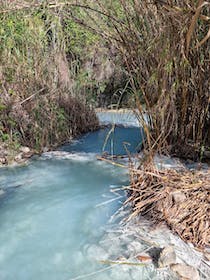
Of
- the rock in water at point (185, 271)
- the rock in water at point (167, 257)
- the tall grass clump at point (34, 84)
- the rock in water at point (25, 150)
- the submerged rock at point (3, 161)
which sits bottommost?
the rock in water at point (185, 271)

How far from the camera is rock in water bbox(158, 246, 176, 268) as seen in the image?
4.96 ft

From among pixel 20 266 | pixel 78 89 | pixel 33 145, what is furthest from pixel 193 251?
pixel 78 89

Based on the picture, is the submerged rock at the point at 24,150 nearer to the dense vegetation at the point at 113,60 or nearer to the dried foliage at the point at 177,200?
the dense vegetation at the point at 113,60

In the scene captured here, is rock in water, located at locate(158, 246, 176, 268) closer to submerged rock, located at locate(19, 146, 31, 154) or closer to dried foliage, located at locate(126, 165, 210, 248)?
dried foliage, located at locate(126, 165, 210, 248)

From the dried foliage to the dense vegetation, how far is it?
0.21 m

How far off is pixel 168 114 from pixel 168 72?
0.34 m

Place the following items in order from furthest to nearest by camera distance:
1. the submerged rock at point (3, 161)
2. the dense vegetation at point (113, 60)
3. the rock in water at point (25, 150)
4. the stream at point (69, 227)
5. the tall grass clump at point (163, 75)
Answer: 1. the rock in water at point (25, 150)
2. the submerged rock at point (3, 161)
3. the tall grass clump at point (163, 75)
4. the dense vegetation at point (113, 60)
5. the stream at point (69, 227)

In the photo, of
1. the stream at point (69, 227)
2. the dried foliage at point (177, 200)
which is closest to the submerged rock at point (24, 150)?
the stream at point (69, 227)

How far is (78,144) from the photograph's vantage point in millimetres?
3838

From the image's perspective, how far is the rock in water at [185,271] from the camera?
144 cm

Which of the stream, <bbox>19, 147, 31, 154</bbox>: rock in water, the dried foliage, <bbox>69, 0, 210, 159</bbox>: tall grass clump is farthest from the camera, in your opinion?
<bbox>19, 147, 31, 154</bbox>: rock in water

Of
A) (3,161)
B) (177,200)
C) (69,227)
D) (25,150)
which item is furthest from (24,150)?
(177,200)

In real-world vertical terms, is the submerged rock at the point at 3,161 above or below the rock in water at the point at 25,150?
below

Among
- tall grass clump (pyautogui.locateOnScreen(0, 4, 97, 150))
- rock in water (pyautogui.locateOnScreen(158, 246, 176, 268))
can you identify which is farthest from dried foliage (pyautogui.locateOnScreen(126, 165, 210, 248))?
tall grass clump (pyautogui.locateOnScreen(0, 4, 97, 150))
